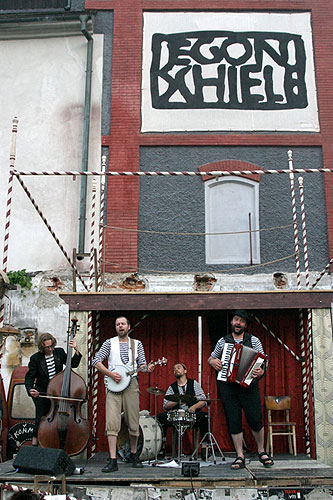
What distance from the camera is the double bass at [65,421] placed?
27.3 ft

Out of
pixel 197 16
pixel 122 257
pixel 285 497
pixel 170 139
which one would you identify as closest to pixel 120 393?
pixel 285 497

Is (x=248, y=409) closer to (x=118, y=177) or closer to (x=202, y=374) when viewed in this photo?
(x=202, y=374)

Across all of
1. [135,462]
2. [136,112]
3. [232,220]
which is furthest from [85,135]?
[135,462]

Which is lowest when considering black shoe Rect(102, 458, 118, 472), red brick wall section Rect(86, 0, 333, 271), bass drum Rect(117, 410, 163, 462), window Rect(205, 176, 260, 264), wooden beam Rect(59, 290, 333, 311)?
black shoe Rect(102, 458, 118, 472)

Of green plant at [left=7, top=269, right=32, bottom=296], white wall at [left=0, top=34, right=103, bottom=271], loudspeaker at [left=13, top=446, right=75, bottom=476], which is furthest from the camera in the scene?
white wall at [left=0, top=34, right=103, bottom=271]

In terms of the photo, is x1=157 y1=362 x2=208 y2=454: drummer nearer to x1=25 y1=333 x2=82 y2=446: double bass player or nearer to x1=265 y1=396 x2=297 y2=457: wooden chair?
x1=265 y1=396 x2=297 y2=457: wooden chair

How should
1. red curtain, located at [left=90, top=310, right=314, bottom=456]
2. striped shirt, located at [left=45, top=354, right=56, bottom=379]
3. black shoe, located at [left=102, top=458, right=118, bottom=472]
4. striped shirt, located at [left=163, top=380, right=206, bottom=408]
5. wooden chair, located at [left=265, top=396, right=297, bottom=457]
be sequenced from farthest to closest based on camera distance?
red curtain, located at [left=90, top=310, right=314, bottom=456], wooden chair, located at [left=265, top=396, right=297, bottom=457], striped shirt, located at [left=163, top=380, right=206, bottom=408], striped shirt, located at [left=45, top=354, right=56, bottom=379], black shoe, located at [left=102, top=458, right=118, bottom=472]

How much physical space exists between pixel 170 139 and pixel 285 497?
7.98 meters

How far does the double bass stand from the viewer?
8.32 metres

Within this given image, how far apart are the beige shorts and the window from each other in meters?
4.69

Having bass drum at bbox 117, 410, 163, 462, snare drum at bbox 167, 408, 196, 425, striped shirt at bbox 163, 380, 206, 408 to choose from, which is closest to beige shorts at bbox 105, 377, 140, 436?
bass drum at bbox 117, 410, 163, 462

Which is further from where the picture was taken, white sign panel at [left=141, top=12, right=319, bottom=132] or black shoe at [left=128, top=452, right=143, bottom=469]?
white sign panel at [left=141, top=12, right=319, bottom=132]

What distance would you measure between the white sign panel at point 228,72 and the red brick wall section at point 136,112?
0.17 m

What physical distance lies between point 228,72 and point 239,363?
7.68 metres
